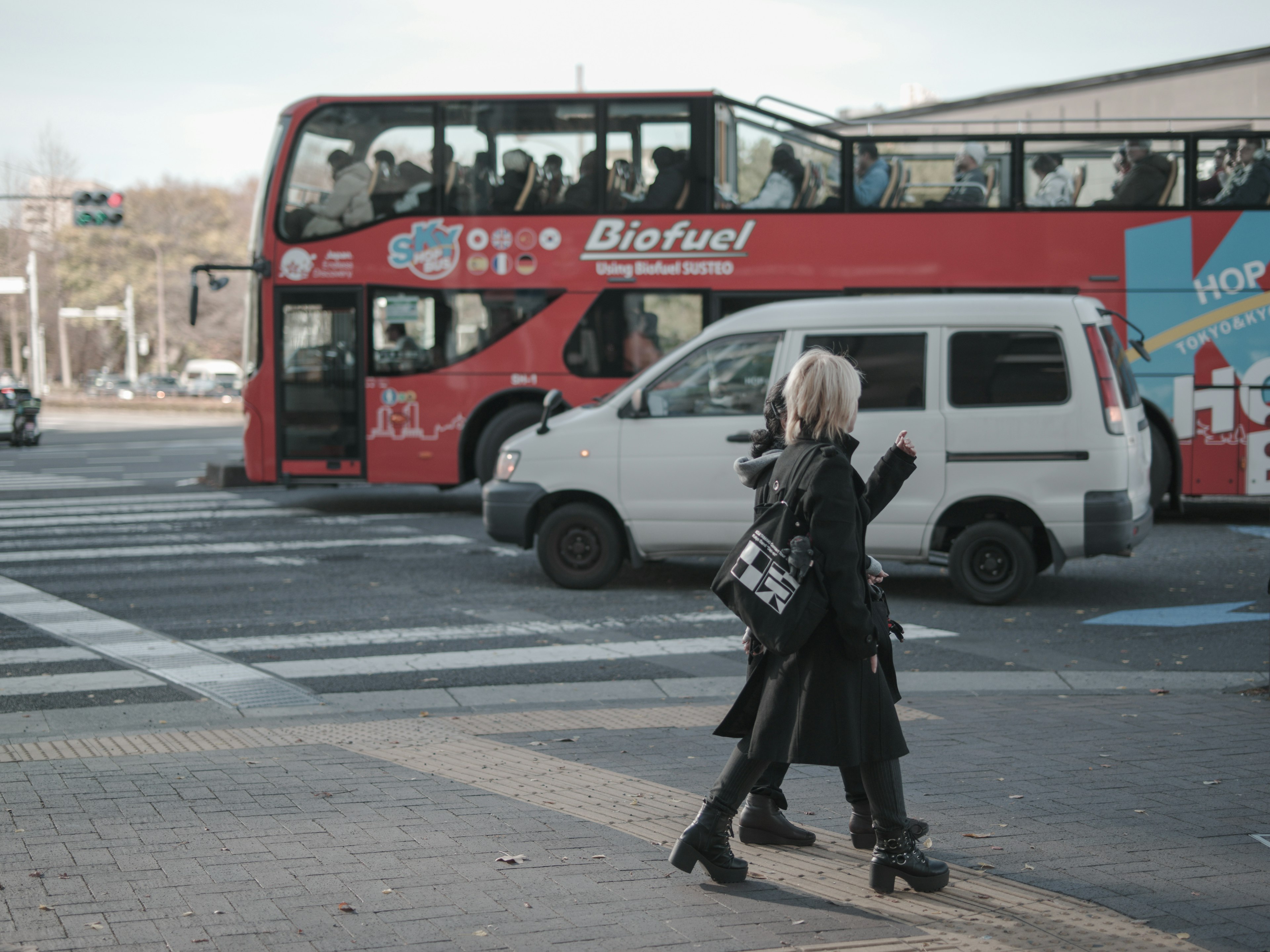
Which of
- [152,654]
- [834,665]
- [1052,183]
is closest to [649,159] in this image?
[1052,183]

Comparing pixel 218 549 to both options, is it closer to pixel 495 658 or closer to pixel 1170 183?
pixel 495 658

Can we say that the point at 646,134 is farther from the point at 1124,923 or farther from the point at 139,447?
the point at 139,447

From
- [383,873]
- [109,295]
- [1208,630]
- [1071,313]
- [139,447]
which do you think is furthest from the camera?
[109,295]

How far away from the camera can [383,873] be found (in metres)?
4.02

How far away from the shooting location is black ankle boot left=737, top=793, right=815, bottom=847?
4.34 metres

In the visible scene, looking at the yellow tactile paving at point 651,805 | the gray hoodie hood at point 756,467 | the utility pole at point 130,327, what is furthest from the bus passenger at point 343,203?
the utility pole at point 130,327

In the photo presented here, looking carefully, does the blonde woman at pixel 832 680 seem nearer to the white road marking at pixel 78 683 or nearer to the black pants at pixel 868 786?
the black pants at pixel 868 786

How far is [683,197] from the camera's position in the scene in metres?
14.4

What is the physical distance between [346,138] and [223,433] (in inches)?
1044

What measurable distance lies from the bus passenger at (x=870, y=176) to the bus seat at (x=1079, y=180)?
1.89 meters

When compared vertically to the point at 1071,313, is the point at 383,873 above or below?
below

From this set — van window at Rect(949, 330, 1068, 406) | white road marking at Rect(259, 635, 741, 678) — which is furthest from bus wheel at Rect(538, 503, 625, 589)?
van window at Rect(949, 330, 1068, 406)

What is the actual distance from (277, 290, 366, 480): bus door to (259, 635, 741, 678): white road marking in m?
7.35

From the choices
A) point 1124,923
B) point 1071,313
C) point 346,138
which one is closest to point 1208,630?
point 1071,313
